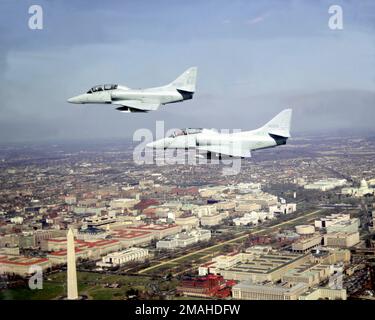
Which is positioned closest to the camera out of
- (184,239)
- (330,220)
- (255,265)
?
(255,265)

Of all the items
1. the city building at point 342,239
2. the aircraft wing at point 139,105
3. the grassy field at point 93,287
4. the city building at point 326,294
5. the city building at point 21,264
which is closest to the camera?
the aircraft wing at point 139,105

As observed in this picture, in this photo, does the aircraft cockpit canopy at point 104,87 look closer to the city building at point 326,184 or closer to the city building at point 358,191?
the city building at point 326,184

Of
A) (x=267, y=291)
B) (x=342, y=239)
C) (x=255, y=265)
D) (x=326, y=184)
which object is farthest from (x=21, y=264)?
(x=326, y=184)

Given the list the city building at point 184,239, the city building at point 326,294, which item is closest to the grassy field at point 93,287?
the city building at point 184,239

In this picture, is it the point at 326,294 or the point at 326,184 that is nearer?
the point at 326,294

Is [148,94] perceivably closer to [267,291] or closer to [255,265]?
[267,291]

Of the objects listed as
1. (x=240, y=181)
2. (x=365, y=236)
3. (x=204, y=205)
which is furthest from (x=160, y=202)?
(x=365, y=236)

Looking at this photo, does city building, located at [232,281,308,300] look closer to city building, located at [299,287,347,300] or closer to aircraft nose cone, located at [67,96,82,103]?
city building, located at [299,287,347,300]
